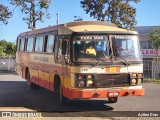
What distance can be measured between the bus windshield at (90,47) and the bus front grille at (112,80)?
0.63m

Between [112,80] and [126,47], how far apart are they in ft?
4.17

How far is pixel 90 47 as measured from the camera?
42.4 feet

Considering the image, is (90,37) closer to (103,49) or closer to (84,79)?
(103,49)

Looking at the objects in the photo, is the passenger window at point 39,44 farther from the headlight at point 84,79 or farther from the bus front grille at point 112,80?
the bus front grille at point 112,80

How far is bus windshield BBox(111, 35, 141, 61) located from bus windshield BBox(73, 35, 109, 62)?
0.33 metres

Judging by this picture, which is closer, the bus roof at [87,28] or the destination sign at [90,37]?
the destination sign at [90,37]

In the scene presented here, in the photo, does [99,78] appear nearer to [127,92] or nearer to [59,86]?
[127,92]

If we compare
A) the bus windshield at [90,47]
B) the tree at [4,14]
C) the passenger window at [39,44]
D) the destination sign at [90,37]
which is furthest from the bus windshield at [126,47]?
the tree at [4,14]

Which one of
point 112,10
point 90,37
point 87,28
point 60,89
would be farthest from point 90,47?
point 112,10

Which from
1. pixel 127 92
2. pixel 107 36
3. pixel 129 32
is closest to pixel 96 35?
pixel 107 36

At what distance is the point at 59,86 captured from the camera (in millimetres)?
14844

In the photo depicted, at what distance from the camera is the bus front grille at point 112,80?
501 inches

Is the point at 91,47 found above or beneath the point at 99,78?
above

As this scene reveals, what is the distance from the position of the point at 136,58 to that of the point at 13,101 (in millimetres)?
5187
